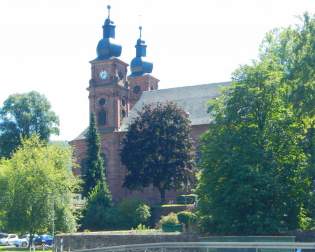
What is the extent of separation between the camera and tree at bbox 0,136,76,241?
39.3 metres

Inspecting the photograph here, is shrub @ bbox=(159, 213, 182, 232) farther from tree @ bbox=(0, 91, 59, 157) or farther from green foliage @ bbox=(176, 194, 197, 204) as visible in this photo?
tree @ bbox=(0, 91, 59, 157)

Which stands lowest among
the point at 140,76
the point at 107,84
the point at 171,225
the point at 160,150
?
the point at 171,225

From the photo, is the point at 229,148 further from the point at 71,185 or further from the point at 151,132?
the point at 151,132

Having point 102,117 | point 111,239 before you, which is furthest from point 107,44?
point 111,239

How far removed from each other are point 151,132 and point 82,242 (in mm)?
23927

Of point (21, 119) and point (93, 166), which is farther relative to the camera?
point (21, 119)

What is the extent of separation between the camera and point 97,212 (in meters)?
53.5

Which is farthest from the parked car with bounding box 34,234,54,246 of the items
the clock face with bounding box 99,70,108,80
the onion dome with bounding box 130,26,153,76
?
the onion dome with bounding box 130,26,153,76

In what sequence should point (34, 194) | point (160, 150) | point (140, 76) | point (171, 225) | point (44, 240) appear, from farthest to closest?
point (140, 76) → point (160, 150) → point (44, 240) → point (171, 225) → point (34, 194)

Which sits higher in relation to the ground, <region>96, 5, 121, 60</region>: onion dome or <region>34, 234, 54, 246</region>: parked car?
<region>96, 5, 121, 60</region>: onion dome

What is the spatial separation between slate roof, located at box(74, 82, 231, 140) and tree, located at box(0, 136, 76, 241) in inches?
1128

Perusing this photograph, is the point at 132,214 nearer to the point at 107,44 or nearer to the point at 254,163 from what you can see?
the point at 254,163

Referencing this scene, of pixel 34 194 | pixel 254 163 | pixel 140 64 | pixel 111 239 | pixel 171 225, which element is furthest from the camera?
pixel 140 64

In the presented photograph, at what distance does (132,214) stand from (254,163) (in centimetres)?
2196
